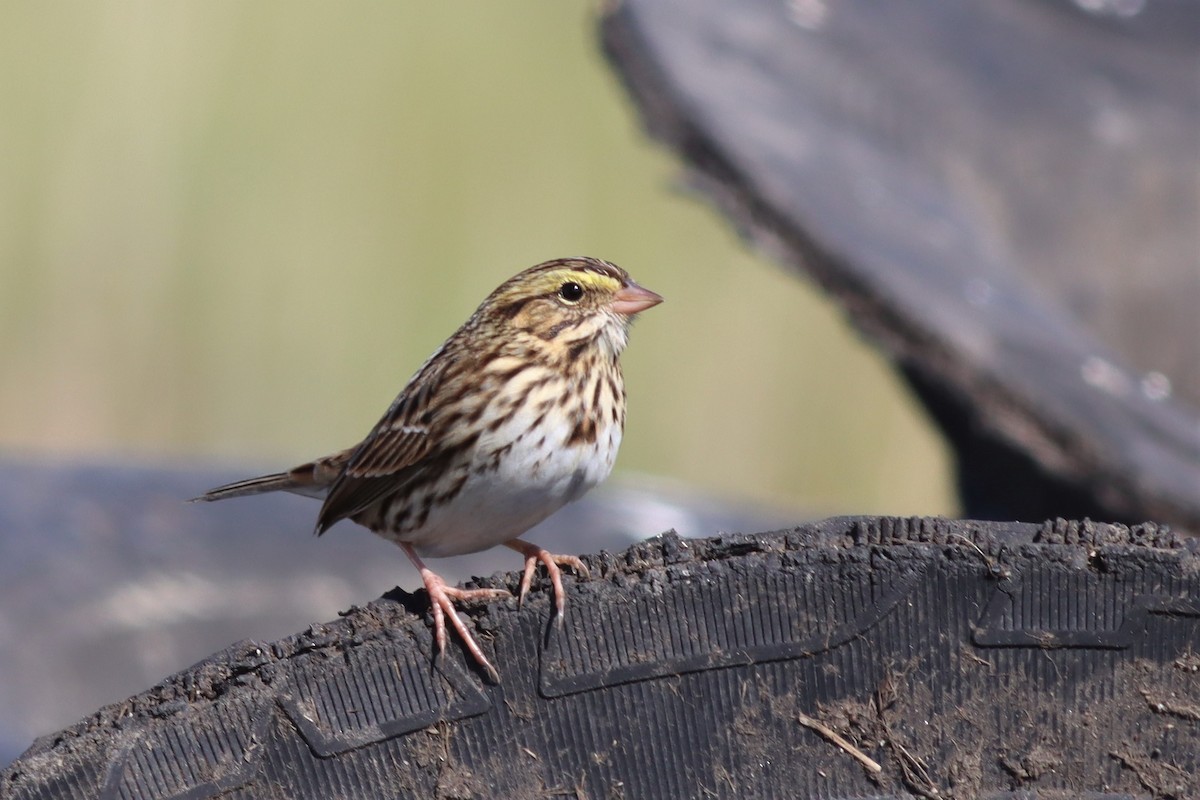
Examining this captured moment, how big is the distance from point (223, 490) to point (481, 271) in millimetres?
6155

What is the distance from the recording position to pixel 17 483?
587 cm

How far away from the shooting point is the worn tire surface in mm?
2742

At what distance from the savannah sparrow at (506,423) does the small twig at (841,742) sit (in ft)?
3.61

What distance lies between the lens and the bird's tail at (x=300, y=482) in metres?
5.09

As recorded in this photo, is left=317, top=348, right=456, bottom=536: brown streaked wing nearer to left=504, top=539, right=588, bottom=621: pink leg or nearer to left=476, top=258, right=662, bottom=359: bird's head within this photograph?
left=476, top=258, right=662, bottom=359: bird's head

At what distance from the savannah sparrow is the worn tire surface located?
0.96 meters

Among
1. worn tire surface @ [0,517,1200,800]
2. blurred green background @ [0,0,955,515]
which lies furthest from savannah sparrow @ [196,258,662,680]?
blurred green background @ [0,0,955,515]

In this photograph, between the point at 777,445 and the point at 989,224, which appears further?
the point at 777,445

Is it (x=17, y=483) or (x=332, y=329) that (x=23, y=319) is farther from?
(x=17, y=483)

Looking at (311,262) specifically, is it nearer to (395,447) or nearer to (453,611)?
(395,447)

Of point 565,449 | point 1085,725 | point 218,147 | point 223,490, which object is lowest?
point 1085,725

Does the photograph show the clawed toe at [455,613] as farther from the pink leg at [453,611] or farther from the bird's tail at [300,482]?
the bird's tail at [300,482]

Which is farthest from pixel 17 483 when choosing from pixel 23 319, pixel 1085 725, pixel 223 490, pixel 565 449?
pixel 23 319

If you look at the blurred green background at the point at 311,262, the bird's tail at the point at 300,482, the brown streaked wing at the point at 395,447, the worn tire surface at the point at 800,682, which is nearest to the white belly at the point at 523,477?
the brown streaked wing at the point at 395,447
